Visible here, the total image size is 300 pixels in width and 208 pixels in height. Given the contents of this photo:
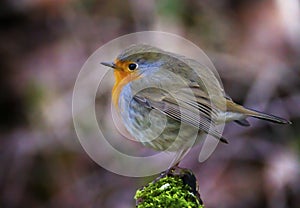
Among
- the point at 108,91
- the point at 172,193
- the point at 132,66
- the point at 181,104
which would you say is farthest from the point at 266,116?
the point at 108,91

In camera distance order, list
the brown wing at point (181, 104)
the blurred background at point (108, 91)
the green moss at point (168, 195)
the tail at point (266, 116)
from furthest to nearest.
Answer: the blurred background at point (108, 91) < the tail at point (266, 116) < the brown wing at point (181, 104) < the green moss at point (168, 195)

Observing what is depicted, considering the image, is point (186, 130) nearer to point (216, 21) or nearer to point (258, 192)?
point (258, 192)

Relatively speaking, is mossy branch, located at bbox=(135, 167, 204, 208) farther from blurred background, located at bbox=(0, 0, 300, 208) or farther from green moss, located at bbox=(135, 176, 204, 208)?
blurred background, located at bbox=(0, 0, 300, 208)

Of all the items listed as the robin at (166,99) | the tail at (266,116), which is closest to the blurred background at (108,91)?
the tail at (266,116)

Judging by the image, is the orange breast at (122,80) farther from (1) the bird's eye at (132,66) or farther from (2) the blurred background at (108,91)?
(2) the blurred background at (108,91)

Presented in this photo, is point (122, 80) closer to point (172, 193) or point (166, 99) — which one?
point (166, 99)
